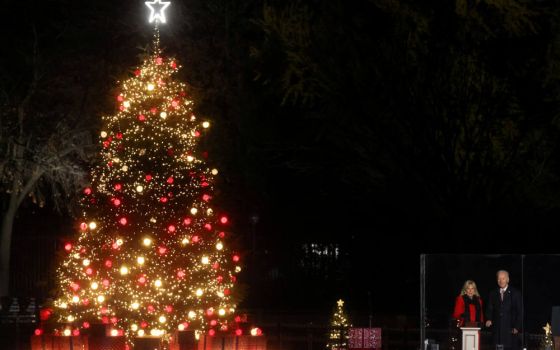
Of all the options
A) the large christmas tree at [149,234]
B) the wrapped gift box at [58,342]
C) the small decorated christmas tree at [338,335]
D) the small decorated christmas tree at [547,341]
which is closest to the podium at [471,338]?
the small decorated christmas tree at [547,341]

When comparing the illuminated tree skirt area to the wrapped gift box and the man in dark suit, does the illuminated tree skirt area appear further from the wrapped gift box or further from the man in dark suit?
the man in dark suit

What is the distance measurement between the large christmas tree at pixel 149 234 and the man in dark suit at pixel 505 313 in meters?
6.06

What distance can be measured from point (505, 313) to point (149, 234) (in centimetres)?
712

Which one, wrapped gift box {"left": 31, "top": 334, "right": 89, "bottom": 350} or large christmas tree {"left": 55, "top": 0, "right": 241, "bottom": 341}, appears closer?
wrapped gift box {"left": 31, "top": 334, "right": 89, "bottom": 350}

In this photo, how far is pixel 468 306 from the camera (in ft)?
61.4

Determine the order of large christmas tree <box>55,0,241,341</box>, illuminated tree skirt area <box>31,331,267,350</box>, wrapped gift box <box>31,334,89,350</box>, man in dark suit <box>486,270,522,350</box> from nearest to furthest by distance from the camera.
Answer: man in dark suit <box>486,270,522,350</box>, illuminated tree skirt area <box>31,331,267,350</box>, wrapped gift box <box>31,334,89,350</box>, large christmas tree <box>55,0,241,341</box>

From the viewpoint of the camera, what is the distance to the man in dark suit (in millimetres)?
18562

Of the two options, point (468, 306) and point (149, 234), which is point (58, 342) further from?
point (468, 306)

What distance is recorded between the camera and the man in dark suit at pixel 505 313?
18.6 m

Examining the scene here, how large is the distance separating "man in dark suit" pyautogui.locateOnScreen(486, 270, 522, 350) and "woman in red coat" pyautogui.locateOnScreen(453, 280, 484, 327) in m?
0.14

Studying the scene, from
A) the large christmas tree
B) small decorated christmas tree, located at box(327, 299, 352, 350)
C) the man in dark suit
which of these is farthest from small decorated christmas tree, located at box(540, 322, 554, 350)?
the large christmas tree

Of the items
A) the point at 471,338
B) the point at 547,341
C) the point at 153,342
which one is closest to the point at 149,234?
the point at 153,342

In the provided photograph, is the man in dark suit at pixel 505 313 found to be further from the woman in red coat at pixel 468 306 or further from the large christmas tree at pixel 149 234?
the large christmas tree at pixel 149 234

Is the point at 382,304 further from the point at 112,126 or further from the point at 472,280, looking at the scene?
the point at 472,280
